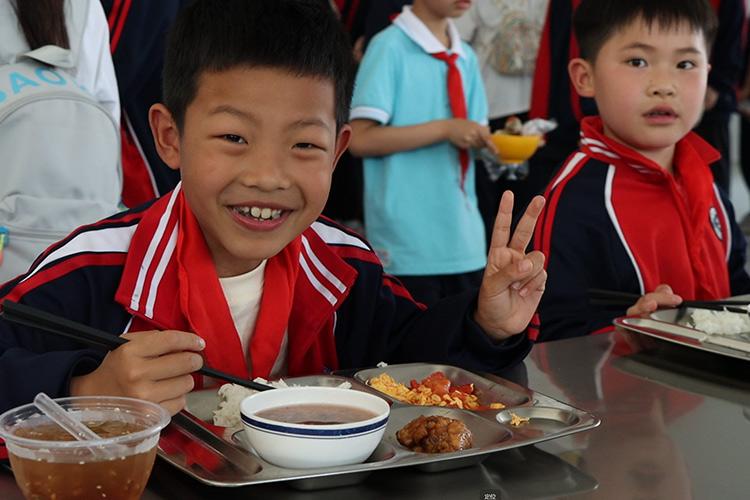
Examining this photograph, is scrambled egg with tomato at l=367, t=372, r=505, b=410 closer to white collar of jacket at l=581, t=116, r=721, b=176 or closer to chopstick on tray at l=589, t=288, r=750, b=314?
chopstick on tray at l=589, t=288, r=750, b=314

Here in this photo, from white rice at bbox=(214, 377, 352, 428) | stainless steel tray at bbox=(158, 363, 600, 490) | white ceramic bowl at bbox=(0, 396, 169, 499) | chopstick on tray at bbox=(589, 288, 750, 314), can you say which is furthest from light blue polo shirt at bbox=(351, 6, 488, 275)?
white ceramic bowl at bbox=(0, 396, 169, 499)

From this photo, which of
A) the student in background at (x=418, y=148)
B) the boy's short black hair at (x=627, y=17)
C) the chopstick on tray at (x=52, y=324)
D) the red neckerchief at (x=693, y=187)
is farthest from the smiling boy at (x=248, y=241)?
the student in background at (x=418, y=148)

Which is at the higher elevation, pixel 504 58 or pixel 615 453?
pixel 504 58

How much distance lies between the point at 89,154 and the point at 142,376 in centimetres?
81

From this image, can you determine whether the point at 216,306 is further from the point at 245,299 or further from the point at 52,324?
the point at 52,324

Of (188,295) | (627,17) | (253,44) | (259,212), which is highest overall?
(627,17)

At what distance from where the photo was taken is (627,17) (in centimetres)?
213

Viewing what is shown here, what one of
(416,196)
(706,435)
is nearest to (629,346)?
(706,435)

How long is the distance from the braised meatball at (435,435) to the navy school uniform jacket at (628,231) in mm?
954

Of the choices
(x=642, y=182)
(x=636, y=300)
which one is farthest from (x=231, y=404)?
(x=642, y=182)

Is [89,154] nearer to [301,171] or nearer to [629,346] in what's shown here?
[301,171]

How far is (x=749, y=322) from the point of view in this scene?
5.01 ft

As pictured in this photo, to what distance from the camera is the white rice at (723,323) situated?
150 centimetres

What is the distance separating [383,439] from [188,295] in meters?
0.40
